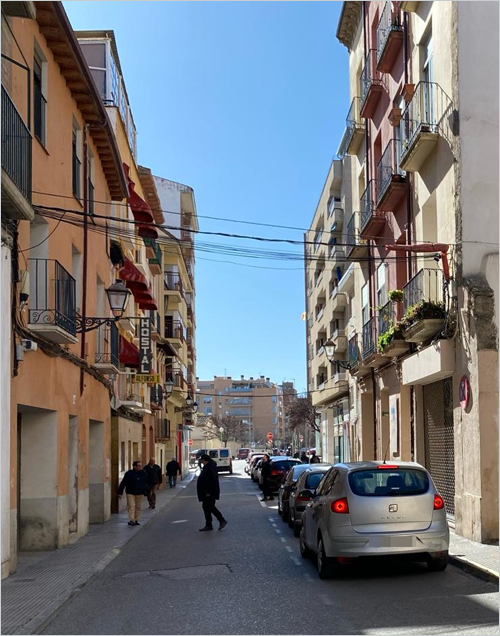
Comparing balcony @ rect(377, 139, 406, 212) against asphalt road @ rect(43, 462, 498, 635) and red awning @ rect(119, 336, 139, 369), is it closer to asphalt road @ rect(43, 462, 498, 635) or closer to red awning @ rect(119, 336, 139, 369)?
red awning @ rect(119, 336, 139, 369)

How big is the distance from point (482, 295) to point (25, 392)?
7.96 metres

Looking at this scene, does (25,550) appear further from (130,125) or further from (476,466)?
(130,125)

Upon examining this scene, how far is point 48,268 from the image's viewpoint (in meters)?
14.0

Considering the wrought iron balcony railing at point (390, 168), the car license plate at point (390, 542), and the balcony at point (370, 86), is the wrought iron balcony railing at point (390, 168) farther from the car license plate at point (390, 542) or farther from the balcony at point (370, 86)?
the car license plate at point (390, 542)

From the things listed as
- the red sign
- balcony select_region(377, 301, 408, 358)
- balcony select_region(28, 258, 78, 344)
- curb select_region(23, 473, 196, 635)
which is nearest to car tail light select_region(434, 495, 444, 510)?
the red sign

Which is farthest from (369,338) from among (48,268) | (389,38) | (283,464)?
(48,268)

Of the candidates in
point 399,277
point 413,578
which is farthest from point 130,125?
point 413,578

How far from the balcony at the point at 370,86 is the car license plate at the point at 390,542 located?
16.0 metres

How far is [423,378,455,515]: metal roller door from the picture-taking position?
55.6 feet

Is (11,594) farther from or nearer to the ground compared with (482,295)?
nearer to the ground

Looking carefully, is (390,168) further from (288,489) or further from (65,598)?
(65,598)

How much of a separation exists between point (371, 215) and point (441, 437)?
7.47m

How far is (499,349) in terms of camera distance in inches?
541

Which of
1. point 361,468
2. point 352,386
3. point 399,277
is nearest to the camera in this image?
Result: point 361,468
